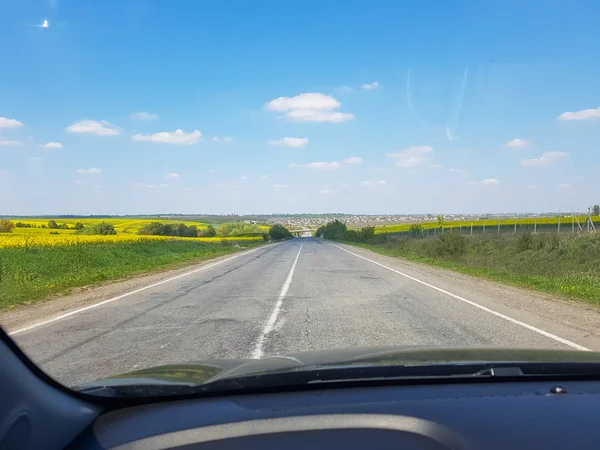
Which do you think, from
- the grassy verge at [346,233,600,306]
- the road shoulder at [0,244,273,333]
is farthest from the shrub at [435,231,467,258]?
the road shoulder at [0,244,273,333]

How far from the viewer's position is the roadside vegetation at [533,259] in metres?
16.4

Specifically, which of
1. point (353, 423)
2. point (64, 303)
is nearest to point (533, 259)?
point (64, 303)

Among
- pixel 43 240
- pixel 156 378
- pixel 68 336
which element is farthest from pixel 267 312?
pixel 43 240

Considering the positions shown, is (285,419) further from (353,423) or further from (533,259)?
(533,259)

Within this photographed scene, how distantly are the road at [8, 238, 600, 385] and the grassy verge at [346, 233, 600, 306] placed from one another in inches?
164

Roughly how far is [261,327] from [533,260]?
74.0 ft

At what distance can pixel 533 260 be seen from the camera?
27125mm

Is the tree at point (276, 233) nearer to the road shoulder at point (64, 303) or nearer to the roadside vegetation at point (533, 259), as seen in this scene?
the roadside vegetation at point (533, 259)

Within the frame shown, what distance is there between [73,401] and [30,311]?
9.52 metres

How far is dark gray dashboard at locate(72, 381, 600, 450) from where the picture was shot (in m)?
2.19

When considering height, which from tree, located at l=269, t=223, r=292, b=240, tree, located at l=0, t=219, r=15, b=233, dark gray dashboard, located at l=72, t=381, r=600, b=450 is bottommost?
tree, located at l=269, t=223, r=292, b=240

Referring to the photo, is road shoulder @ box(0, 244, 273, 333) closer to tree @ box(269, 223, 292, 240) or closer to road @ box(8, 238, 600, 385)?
road @ box(8, 238, 600, 385)

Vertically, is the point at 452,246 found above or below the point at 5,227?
below

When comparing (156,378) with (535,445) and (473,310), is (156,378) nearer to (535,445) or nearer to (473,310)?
(535,445)
